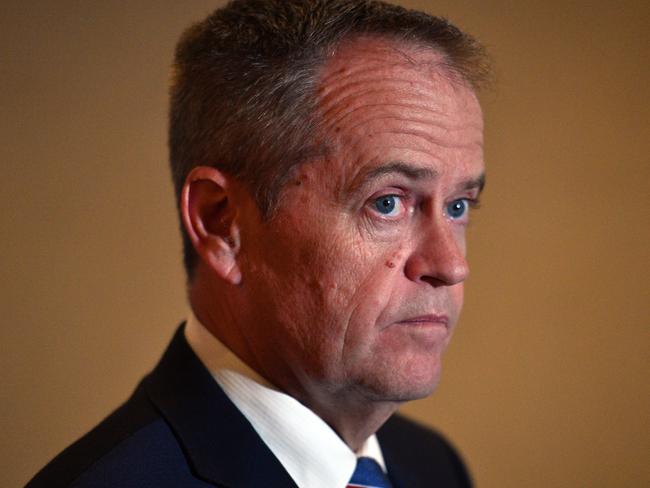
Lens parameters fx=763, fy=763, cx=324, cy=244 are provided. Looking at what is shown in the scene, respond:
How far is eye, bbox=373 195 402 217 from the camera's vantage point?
1.40m

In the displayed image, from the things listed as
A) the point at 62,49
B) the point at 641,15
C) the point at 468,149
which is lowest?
the point at 468,149

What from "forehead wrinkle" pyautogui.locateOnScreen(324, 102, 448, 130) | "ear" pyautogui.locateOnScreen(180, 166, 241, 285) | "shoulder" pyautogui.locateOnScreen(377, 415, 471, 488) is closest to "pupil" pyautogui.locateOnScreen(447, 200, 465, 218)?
"forehead wrinkle" pyautogui.locateOnScreen(324, 102, 448, 130)

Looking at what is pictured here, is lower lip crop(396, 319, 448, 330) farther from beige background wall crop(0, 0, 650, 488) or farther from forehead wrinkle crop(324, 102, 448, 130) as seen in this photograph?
beige background wall crop(0, 0, 650, 488)

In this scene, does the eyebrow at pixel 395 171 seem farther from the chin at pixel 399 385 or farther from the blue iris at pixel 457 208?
the chin at pixel 399 385

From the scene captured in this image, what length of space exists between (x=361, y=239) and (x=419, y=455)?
38.3 inches

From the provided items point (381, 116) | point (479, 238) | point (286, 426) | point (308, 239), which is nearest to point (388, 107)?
point (381, 116)

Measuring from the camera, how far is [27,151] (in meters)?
2.26

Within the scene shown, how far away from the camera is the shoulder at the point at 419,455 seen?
198cm

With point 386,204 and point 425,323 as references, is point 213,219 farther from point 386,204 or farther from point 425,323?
point 425,323

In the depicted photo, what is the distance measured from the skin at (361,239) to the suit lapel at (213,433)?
0.12 m

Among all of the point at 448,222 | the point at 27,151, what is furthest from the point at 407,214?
the point at 27,151

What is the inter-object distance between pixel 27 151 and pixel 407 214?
135cm

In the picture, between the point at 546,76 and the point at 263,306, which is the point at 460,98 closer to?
the point at 263,306

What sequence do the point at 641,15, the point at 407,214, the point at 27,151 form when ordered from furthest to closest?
1. the point at 641,15
2. the point at 27,151
3. the point at 407,214
